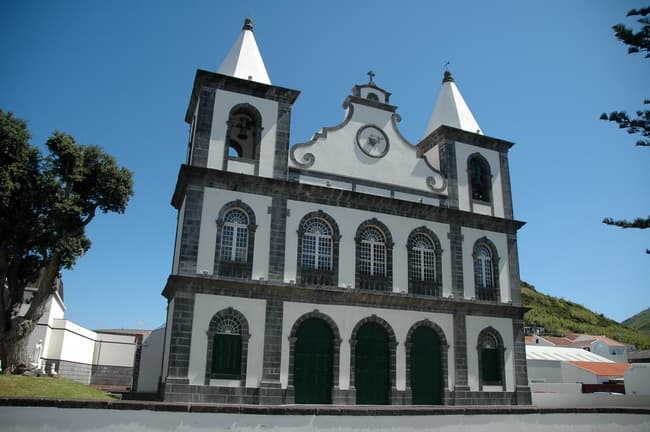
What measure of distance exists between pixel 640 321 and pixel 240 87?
149404 millimetres

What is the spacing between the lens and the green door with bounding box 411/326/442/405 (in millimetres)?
19594

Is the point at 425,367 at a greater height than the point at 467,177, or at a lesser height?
lesser

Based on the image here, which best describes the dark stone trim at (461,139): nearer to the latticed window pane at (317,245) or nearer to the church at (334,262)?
the church at (334,262)

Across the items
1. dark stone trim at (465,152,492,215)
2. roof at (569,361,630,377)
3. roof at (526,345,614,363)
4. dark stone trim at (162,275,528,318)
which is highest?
dark stone trim at (465,152,492,215)

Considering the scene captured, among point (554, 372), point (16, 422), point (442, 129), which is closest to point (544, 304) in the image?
point (554, 372)

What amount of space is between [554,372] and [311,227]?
27.3 metres

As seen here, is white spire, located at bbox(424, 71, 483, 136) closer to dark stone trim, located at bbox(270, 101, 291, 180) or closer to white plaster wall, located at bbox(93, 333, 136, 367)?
dark stone trim, located at bbox(270, 101, 291, 180)

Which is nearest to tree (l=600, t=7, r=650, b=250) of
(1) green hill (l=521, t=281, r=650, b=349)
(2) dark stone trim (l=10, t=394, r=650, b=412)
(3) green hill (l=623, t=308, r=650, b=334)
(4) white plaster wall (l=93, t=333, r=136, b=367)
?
(2) dark stone trim (l=10, t=394, r=650, b=412)

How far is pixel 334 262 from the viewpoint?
765 inches

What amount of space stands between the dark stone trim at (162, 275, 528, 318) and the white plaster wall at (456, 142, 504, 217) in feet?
13.9

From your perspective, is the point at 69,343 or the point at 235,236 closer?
the point at 235,236

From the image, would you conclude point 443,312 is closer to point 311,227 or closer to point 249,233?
point 311,227

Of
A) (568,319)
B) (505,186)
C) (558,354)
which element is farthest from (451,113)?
(568,319)

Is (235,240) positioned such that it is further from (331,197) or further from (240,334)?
(331,197)
